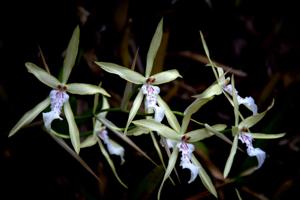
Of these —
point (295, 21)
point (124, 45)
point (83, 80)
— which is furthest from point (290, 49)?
point (83, 80)

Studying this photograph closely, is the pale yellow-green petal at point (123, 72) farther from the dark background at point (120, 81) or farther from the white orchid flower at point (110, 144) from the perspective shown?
the dark background at point (120, 81)

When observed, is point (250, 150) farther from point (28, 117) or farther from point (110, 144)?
point (28, 117)

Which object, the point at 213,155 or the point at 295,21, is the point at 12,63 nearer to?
the point at 213,155

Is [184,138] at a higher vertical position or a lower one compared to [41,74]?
lower

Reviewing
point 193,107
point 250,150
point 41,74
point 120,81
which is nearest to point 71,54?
point 41,74

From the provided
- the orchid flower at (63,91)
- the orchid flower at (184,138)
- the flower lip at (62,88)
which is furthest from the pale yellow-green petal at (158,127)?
the flower lip at (62,88)
